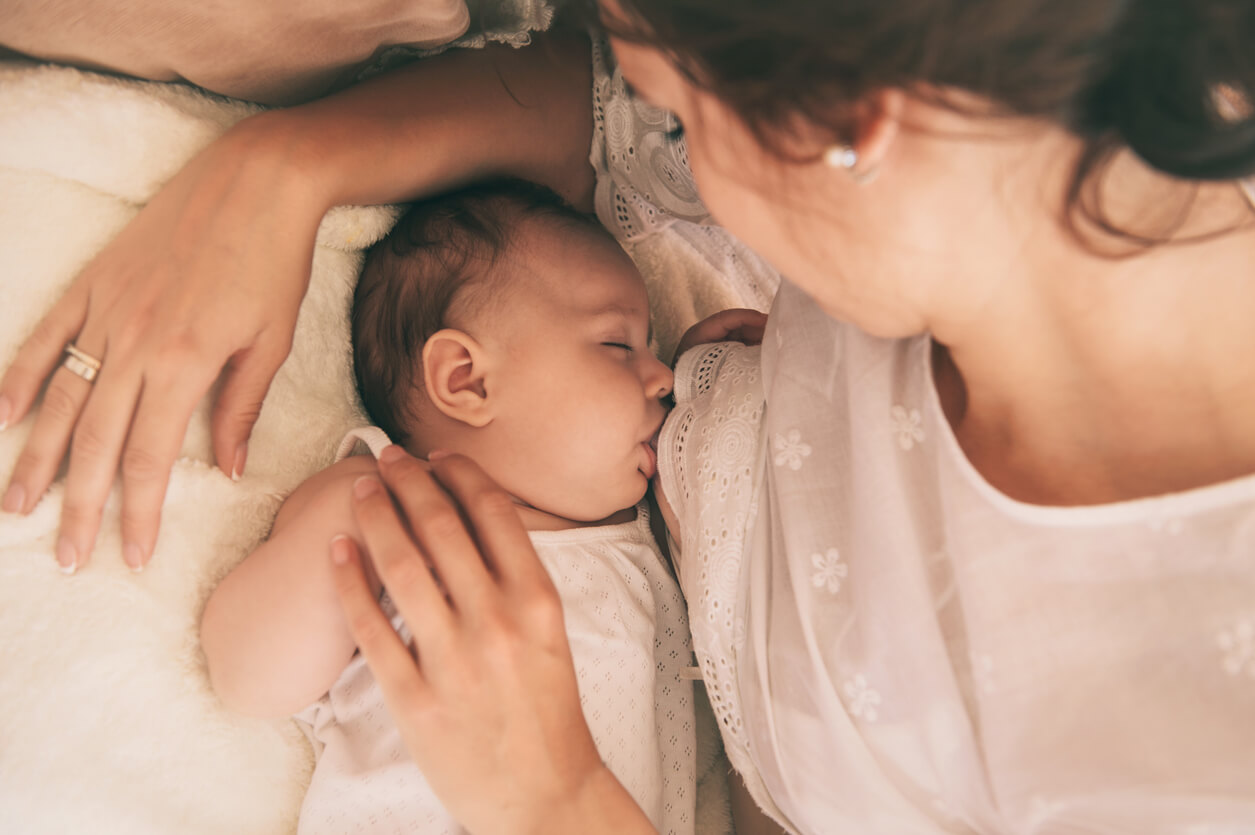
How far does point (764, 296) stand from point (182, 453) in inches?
42.2

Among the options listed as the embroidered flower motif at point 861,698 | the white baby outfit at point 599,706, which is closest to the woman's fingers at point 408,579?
the white baby outfit at point 599,706

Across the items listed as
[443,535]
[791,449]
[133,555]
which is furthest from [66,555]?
[791,449]

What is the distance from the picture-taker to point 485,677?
2.54 feet

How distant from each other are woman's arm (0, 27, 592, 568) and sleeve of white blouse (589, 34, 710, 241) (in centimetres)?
24

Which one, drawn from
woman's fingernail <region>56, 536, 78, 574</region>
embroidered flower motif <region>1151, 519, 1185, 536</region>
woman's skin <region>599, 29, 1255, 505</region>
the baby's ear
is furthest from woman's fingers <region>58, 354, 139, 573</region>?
embroidered flower motif <region>1151, 519, 1185, 536</region>

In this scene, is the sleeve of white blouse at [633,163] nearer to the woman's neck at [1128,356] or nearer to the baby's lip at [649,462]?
the baby's lip at [649,462]

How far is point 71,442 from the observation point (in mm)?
884

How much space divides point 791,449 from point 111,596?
82 centimetres

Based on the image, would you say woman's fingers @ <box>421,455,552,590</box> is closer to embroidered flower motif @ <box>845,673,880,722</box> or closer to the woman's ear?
embroidered flower motif @ <box>845,673,880,722</box>

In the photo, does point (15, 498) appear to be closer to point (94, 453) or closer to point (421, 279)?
point (94, 453)

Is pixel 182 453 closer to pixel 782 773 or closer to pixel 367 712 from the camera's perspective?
pixel 367 712

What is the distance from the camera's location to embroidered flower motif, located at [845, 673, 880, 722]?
0.81 m

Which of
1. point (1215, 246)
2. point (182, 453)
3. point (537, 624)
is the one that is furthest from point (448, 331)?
point (1215, 246)

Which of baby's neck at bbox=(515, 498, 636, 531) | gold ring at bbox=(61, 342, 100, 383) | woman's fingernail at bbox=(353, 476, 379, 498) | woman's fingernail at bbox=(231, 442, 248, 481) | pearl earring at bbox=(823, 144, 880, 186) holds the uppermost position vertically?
pearl earring at bbox=(823, 144, 880, 186)
